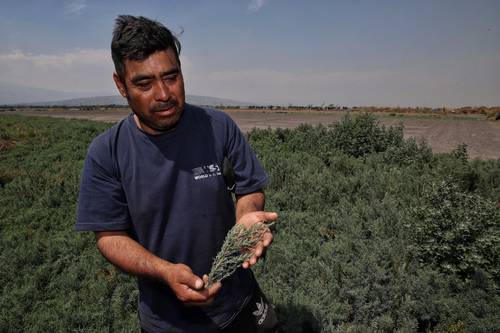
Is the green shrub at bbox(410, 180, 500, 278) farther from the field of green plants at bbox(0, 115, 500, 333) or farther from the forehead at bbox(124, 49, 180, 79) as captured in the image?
the forehead at bbox(124, 49, 180, 79)

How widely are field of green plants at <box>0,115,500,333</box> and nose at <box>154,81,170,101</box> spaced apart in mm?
3194

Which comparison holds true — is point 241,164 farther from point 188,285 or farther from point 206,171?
point 188,285

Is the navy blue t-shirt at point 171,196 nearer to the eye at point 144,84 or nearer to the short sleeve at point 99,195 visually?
the short sleeve at point 99,195

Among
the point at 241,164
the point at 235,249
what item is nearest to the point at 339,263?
the point at 241,164

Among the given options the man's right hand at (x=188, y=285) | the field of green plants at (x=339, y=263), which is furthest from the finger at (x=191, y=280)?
the field of green plants at (x=339, y=263)

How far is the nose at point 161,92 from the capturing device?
1.80 metres

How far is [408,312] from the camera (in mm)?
4039

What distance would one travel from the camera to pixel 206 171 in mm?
1949

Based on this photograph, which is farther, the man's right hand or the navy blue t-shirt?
the navy blue t-shirt

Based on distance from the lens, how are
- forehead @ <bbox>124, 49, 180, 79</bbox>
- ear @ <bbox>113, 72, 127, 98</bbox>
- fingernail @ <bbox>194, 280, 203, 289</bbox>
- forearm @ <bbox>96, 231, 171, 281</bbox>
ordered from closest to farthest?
fingernail @ <bbox>194, 280, 203, 289</bbox>, forearm @ <bbox>96, 231, 171, 281</bbox>, forehead @ <bbox>124, 49, 180, 79</bbox>, ear @ <bbox>113, 72, 127, 98</bbox>

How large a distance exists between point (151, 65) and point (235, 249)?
110 cm

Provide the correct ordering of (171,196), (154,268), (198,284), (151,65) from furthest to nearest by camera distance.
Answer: (171,196)
(151,65)
(154,268)
(198,284)

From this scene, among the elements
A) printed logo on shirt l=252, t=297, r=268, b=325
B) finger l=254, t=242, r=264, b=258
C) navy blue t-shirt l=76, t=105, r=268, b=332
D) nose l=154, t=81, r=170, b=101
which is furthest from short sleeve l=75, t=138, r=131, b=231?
printed logo on shirt l=252, t=297, r=268, b=325

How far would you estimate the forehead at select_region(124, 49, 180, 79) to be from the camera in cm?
180
